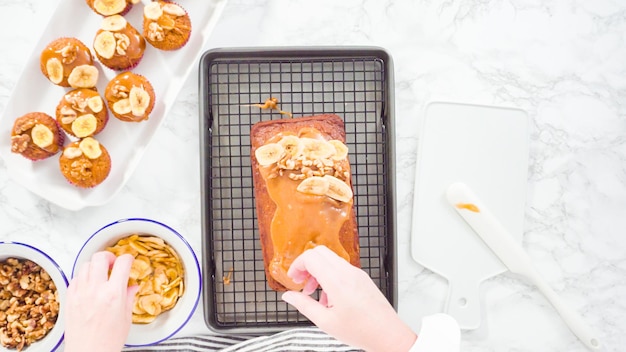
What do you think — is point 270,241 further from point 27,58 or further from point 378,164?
point 27,58

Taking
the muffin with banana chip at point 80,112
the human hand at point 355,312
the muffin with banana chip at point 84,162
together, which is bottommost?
the human hand at point 355,312

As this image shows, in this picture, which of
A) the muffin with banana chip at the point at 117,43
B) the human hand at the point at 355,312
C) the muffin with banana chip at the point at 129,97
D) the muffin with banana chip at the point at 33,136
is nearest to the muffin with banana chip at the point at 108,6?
the muffin with banana chip at the point at 117,43

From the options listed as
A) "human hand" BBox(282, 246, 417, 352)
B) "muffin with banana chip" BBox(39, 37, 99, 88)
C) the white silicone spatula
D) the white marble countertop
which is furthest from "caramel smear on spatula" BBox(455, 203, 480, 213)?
"muffin with banana chip" BBox(39, 37, 99, 88)

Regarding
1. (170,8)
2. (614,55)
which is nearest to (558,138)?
(614,55)

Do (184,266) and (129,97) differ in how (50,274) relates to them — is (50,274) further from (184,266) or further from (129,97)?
(129,97)

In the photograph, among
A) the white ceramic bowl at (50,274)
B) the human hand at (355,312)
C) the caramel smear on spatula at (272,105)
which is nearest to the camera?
the human hand at (355,312)

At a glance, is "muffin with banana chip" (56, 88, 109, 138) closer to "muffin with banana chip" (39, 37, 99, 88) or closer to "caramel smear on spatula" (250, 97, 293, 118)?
"muffin with banana chip" (39, 37, 99, 88)

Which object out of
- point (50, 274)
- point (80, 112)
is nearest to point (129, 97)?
point (80, 112)

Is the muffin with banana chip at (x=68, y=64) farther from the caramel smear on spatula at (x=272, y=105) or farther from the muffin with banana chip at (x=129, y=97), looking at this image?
the caramel smear on spatula at (x=272, y=105)
